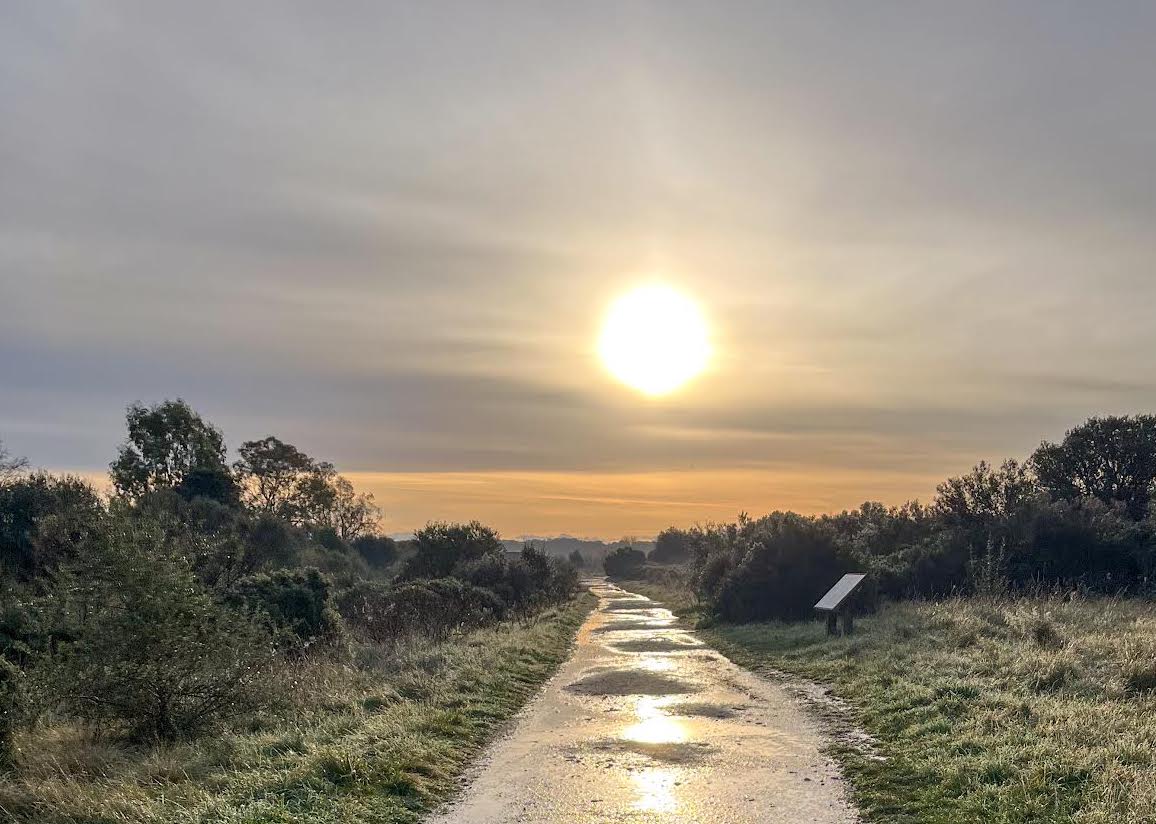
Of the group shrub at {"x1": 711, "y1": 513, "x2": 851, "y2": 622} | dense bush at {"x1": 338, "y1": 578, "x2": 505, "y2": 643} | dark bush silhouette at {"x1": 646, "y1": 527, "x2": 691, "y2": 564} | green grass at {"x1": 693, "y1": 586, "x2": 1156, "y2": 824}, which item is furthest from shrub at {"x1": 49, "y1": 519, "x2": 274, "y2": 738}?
dark bush silhouette at {"x1": 646, "y1": 527, "x2": 691, "y2": 564}

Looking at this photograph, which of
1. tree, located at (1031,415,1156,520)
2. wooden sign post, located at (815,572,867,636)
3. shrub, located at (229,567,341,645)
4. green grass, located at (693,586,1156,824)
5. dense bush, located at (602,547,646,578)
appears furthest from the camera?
dense bush, located at (602,547,646,578)

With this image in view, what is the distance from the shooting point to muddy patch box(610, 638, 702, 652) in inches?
895

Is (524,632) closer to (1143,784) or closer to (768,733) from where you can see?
(768,733)

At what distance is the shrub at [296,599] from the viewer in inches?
765

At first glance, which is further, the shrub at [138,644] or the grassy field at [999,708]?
the shrub at [138,644]

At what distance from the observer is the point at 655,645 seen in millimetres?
23922

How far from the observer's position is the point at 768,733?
1149cm

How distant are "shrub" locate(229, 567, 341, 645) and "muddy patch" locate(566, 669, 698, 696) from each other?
697 cm

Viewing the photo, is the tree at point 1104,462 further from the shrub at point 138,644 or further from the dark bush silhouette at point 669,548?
the dark bush silhouette at point 669,548

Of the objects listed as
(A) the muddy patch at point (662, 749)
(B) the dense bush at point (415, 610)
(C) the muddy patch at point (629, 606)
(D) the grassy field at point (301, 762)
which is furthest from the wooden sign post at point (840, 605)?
(C) the muddy patch at point (629, 606)

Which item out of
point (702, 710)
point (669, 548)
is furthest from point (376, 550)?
point (702, 710)

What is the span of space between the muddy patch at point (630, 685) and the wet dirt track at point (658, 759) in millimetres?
26

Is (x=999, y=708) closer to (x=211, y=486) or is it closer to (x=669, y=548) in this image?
(x=211, y=486)

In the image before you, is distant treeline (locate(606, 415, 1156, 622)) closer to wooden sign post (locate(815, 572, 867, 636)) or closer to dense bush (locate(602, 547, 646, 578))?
wooden sign post (locate(815, 572, 867, 636))
